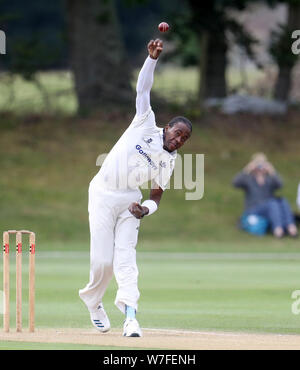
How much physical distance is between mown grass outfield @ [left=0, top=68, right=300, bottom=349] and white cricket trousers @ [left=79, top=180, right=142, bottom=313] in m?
0.74

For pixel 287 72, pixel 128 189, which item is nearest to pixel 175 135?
pixel 128 189

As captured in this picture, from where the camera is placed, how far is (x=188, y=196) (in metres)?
23.1

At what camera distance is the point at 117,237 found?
361 inches

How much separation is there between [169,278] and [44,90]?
13.2 m

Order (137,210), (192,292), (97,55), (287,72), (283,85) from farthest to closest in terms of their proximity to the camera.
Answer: (283,85) → (287,72) → (97,55) → (192,292) → (137,210)

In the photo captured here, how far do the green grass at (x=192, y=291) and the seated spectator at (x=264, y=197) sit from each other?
1.69 m

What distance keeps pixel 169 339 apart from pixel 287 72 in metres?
19.6

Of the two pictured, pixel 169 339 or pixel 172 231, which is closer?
pixel 169 339

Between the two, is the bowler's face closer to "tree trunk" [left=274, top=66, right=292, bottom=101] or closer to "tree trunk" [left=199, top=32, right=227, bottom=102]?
"tree trunk" [left=199, top=32, right=227, bottom=102]

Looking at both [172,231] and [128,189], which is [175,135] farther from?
[172,231]

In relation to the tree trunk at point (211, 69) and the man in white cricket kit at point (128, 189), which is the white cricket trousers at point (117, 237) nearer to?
the man in white cricket kit at point (128, 189)

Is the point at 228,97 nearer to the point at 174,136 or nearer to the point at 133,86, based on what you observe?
the point at 133,86

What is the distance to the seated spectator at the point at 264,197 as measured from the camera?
2034 cm
